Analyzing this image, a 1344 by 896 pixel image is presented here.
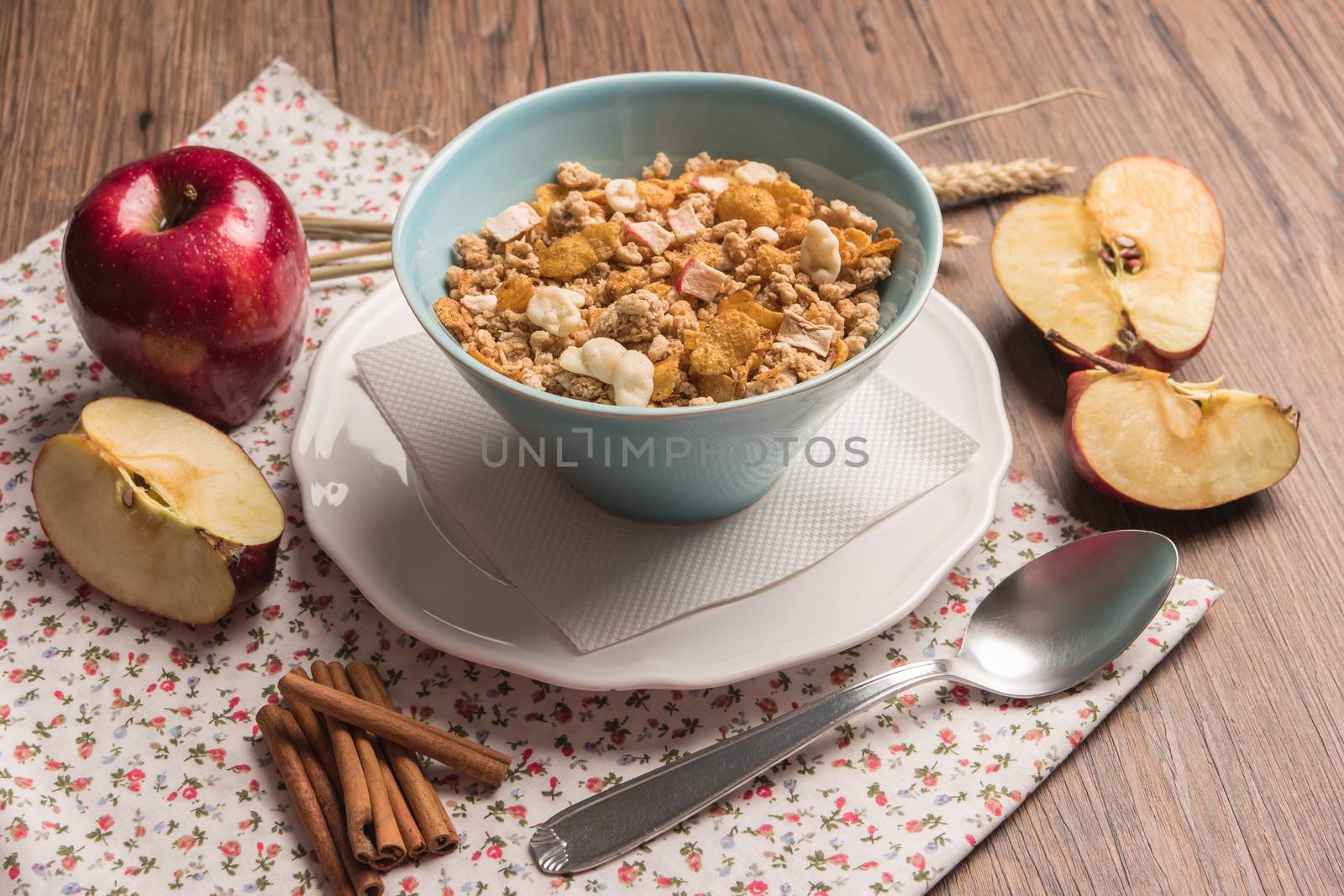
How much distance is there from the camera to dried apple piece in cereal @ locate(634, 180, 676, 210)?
1189 millimetres

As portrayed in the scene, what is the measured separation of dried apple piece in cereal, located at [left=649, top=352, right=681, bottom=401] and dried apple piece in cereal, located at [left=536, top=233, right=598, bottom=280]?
0.16 meters

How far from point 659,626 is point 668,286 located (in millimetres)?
340

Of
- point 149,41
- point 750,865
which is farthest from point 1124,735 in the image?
point 149,41

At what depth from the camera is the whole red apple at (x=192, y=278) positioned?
1232mm

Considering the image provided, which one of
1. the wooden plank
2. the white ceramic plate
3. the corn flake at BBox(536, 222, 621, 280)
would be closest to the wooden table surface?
the wooden plank

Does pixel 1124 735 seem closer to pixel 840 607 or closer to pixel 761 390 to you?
pixel 840 607

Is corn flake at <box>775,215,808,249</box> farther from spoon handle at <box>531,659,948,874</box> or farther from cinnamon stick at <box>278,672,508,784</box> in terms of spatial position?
cinnamon stick at <box>278,672,508,784</box>

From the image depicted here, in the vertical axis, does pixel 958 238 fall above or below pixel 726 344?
below

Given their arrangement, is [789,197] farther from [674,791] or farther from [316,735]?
[316,735]

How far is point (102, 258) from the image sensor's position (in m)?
1.23

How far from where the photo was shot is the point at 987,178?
1.59 meters

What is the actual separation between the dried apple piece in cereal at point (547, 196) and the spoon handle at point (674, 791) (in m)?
0.59

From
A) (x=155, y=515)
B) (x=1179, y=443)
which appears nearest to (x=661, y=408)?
(x=155, y=515)

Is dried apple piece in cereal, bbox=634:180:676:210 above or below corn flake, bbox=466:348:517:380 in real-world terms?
above
